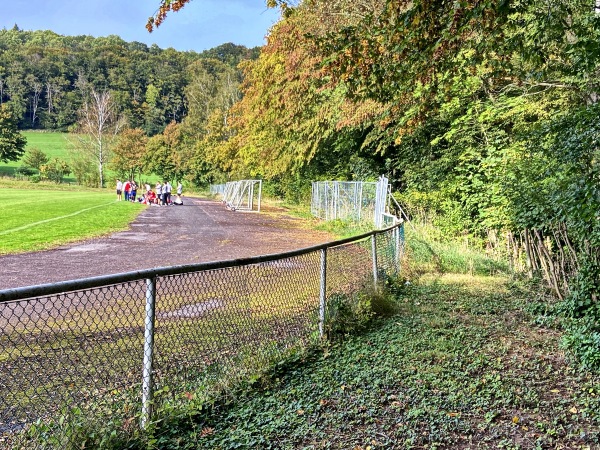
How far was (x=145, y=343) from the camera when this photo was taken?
9.44 ft

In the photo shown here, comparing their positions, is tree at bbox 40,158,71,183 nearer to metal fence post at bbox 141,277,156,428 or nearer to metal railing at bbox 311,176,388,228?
metal railing at bbox 311,176,388,228

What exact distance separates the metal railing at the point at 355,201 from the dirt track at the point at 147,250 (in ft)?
5.96

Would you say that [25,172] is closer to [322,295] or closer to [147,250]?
[147,250]

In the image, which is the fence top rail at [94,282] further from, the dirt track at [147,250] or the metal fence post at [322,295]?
the dirt track at [147,250]

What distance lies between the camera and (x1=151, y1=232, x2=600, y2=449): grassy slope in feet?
9.73

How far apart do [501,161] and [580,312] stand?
8.51 metres

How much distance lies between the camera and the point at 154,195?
33.5m

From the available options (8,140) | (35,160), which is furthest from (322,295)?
(8,140)

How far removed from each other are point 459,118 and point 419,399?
42.9 feet

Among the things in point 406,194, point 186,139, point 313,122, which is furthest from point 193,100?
point 406,194

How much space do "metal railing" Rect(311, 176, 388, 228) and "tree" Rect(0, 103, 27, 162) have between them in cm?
6802

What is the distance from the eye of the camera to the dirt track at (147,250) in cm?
827

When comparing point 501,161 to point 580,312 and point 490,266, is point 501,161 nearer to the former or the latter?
point 490,266

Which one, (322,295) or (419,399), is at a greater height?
(322,295)
